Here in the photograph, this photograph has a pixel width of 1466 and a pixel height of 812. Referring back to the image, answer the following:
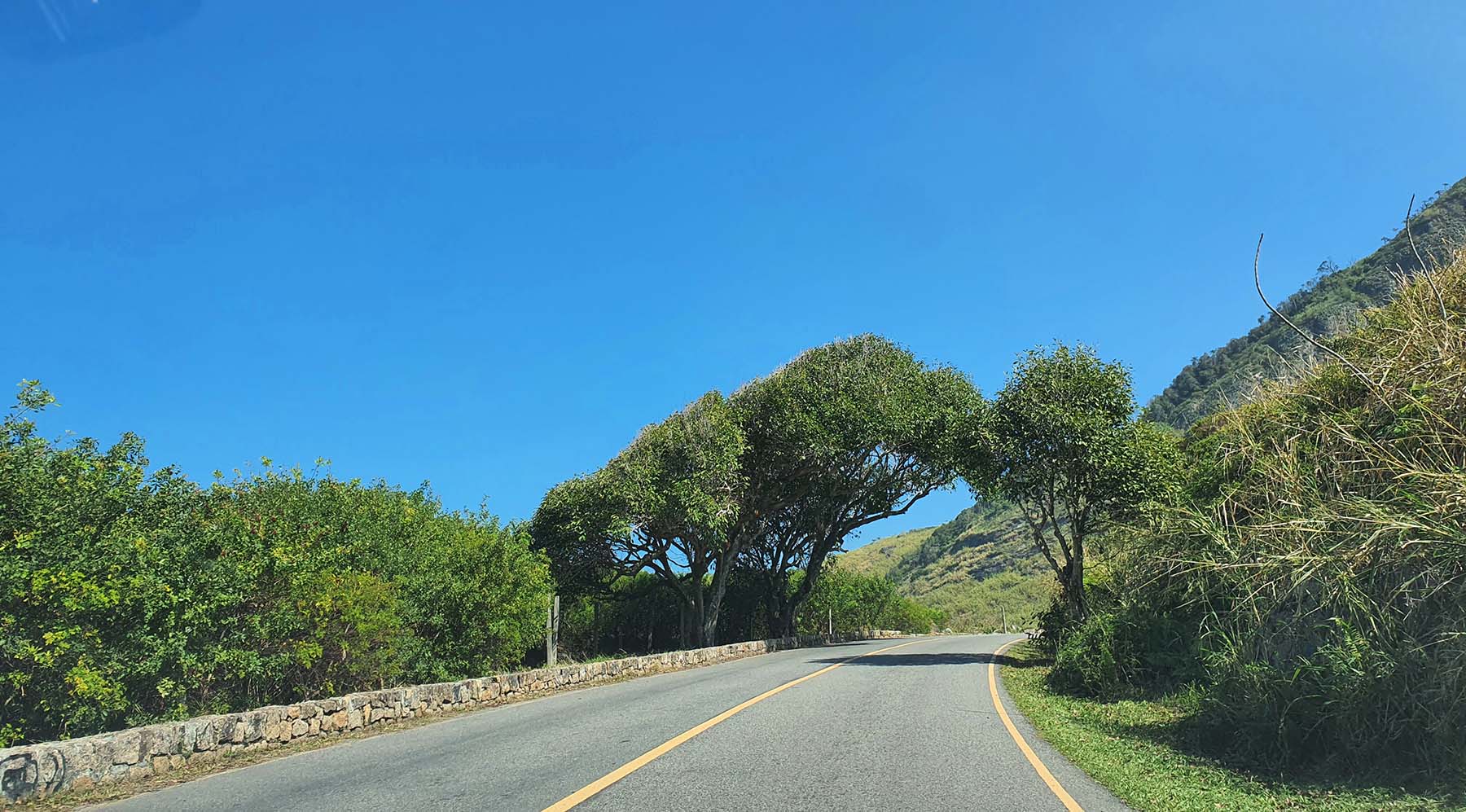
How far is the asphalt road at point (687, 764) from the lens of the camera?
640 cm

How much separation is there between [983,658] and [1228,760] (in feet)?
50.2

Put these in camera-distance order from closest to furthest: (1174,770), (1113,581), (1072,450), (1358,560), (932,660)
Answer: (1358,560), (1174,770), (1113,581), (1072,450), (932,660)

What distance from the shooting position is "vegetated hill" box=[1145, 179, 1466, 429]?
11.3 metres

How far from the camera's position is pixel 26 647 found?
807 centimetres

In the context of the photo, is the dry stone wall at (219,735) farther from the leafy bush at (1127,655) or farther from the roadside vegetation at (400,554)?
the leafy bush at (1127,655)

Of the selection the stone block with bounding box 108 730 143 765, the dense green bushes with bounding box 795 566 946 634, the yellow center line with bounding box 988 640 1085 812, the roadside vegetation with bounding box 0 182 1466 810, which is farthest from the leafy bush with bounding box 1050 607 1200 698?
the dense green bushes with bounding box 795 566 946 634

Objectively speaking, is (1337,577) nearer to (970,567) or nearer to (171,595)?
(171,595)

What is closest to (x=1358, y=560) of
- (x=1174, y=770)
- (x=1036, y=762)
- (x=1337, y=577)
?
(x=1337, y=577)

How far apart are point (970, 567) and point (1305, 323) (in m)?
57.1

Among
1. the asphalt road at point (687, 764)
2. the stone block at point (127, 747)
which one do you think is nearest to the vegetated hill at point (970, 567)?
the asphalt road at point (687, 764)

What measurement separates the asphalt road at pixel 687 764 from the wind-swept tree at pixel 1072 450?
28.7ft

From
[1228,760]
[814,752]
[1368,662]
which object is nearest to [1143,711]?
[1228,760]

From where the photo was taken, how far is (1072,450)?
2027 centimetres

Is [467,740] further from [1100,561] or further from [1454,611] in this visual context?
[1100,561]
